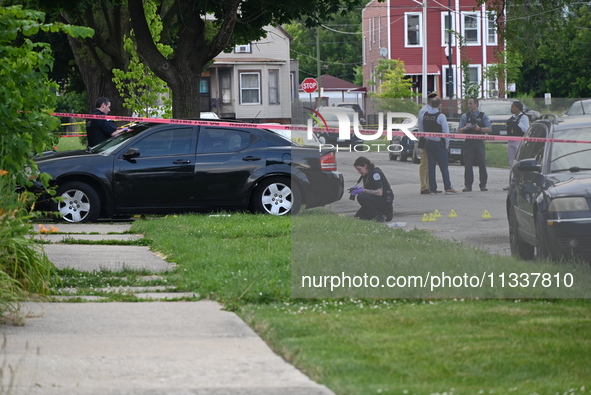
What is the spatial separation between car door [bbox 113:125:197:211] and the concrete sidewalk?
265 inches

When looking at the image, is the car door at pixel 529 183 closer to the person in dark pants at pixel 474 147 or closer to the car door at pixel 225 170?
the person in dark pants at pixel 474 147

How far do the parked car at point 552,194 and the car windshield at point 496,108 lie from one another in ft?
A: 1.41

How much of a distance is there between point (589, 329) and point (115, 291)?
3829 mm

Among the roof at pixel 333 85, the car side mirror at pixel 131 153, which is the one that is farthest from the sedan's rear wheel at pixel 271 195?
the roof at pixel 333 85

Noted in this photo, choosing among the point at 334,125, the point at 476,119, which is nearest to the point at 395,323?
the point at 334,125

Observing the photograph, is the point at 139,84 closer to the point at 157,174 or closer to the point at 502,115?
the point at 157,174

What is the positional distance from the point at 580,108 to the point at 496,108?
3.36ft

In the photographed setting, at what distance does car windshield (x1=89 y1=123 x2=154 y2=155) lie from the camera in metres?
14.7

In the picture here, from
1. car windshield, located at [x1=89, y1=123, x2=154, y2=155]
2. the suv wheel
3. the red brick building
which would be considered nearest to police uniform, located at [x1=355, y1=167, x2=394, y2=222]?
the suv wheel

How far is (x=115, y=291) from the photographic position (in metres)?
8.27

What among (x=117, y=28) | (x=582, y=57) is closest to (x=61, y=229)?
(x=117, y=28)

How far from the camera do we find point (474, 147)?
8.51m

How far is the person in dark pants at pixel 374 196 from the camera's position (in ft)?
27.3

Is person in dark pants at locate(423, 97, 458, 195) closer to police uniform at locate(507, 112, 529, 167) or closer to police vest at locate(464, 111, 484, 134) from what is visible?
police vest at locate(464, 111, 484, 134)
